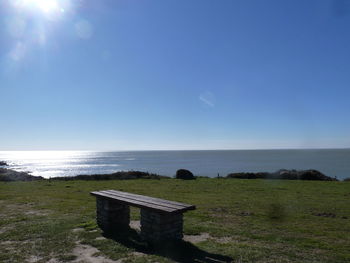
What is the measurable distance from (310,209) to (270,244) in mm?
5345

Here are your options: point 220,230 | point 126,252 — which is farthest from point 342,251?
point 126,252

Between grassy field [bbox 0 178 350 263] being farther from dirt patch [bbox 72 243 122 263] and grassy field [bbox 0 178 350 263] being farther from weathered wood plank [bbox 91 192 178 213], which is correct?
weathered wood plank [bbox 91 192 178 213]

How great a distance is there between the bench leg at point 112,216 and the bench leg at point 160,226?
1356 mm

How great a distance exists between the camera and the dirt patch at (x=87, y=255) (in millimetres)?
5352

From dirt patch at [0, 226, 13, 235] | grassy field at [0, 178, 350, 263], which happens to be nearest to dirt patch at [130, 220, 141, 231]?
grassy field at [0, 178, 350, 263]

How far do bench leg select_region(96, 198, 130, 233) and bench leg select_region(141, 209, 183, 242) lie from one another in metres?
1.36

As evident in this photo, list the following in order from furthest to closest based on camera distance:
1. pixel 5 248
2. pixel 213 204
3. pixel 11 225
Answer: pixel 213 204 < pixel 11 225 < pixel 5 248

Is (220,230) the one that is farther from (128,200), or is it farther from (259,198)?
(259,198)

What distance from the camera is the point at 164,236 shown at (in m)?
6.19

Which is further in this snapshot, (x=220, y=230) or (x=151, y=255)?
(x=220, y=230)

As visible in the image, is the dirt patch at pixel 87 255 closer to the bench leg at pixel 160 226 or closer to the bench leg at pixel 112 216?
the bench leg at pixel 160 226

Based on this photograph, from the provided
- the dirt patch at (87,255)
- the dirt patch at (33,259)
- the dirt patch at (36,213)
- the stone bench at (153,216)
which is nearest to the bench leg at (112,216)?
the stone bench at (153,216)

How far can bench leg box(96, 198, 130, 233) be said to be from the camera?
25.0 ft

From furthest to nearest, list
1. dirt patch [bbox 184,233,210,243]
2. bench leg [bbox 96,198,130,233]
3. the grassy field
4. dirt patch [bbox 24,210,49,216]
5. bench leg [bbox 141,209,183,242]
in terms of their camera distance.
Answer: dirt patch [bbox 24,210,49,216] → bench leg [bbox 96,198,130,233] → dirt patch [bbox 184,233,210,243] → bench leg [bbox 141,209,183,242] → the grassy field
